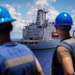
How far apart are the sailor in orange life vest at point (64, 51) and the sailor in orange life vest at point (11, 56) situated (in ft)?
1.73

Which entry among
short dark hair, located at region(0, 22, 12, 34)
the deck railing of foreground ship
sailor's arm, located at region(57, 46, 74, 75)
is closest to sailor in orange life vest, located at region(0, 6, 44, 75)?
short dark hair, located at region(0, 22, 12, 34)

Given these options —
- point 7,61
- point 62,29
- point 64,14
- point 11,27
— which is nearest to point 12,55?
point 7,61

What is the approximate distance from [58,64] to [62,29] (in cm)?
51

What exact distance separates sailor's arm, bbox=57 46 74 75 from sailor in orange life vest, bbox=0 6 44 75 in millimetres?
504

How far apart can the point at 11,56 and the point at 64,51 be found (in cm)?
88

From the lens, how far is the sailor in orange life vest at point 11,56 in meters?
2.84

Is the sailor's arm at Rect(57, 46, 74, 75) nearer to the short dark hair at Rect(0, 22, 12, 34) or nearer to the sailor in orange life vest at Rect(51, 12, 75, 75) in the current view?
the sailor in orange life vest at Rect(51, 12, 75, 75)

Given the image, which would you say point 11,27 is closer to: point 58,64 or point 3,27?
point 3,27

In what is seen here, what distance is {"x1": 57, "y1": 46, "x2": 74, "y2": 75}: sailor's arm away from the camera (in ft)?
11.1

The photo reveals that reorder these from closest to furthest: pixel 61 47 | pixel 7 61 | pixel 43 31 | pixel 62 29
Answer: pixel 7 61, pixel 61 47, pixel 62 29, pixel 43 31

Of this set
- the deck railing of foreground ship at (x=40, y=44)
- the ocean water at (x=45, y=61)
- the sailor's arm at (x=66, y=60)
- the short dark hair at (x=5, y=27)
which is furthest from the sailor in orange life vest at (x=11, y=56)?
the deck railing of foreground ship at (x=40, y=44)

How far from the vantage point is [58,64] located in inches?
145

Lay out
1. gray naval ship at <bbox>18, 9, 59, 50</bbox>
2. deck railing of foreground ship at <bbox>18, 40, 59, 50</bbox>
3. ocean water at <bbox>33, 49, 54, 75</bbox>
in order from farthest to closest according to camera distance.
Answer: gray naval ship at <bbox>18, 9, 59, 50</bbox>, deck railing of foreground ship at <bbox>18, 40, 59, 50</bbox>, ocean water at <bbox>33, 49, 54, 75</bbox>

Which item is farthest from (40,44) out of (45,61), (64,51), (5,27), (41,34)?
(5,27)
